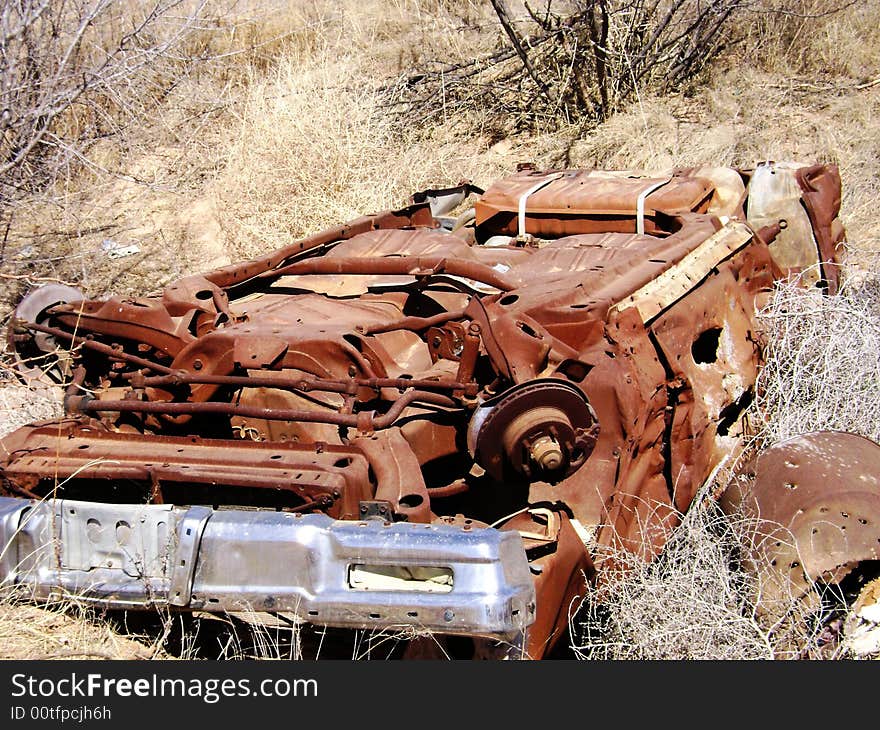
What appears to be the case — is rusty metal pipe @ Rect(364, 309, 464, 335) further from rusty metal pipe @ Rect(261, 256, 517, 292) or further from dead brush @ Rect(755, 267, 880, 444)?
dead brush @ Rect(755, 267, 880, 444)

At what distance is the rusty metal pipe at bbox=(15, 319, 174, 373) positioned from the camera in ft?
12.7

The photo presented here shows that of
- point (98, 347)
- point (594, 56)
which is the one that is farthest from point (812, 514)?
point (594, 56)

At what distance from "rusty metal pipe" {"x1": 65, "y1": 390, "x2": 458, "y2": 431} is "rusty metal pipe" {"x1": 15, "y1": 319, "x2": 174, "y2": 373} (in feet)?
0.78

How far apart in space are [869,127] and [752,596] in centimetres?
658

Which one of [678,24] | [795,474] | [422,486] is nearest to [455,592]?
[422,486]

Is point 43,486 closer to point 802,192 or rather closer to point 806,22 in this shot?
point 802,192

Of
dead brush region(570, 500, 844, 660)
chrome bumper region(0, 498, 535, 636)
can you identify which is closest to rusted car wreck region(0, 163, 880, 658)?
chrome bumper region(0, 498, 535, 636)

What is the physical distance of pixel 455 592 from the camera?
2.73 m

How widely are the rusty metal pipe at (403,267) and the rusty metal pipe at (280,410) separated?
2.81 feet

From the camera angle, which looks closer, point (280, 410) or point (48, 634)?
point (48, 634)

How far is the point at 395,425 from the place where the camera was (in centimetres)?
351

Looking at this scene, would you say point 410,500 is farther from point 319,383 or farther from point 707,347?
point 707,347

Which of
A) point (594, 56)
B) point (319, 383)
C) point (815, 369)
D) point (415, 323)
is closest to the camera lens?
point (319, 383)

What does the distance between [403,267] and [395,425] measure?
108 centimetres
